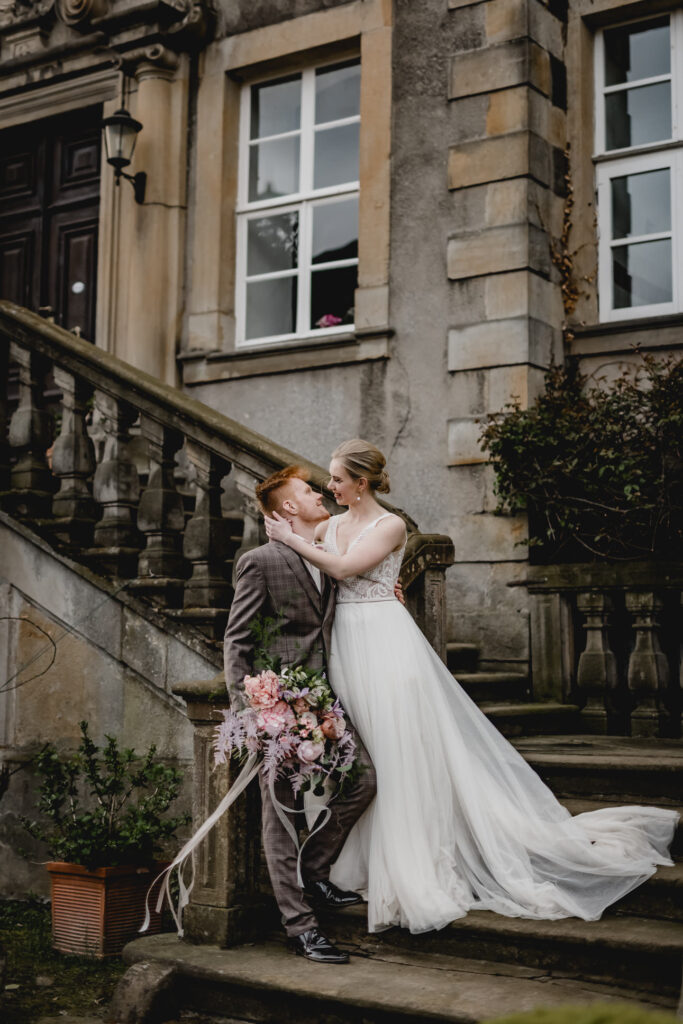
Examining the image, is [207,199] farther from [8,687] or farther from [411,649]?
[411,649]

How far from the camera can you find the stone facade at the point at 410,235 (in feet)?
24.3

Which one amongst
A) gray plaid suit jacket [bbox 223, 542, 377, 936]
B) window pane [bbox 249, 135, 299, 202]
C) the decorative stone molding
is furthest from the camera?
the decorative stone molding

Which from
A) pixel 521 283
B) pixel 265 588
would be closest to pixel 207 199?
pixel 521 283

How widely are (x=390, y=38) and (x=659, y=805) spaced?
18.0 ft

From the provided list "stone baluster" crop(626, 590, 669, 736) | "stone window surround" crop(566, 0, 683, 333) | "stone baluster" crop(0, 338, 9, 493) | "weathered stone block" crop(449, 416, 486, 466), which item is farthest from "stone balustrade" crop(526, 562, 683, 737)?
"stone baluster" crop(0, 338, 9, 493)

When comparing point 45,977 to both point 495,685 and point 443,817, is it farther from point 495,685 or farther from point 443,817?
point 495,685

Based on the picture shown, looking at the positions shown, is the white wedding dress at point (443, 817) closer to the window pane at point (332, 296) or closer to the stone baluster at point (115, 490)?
the stone baluster at point (115, 490)

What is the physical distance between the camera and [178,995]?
4355 mm

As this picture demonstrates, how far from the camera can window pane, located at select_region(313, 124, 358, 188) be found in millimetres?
8695

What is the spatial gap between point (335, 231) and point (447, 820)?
17.4 feet

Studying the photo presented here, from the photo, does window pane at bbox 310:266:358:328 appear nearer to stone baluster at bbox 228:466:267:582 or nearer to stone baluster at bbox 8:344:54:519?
stone baluster at bbox 8:344:54:519

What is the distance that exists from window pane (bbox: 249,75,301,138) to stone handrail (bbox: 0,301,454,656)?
3.23 meters

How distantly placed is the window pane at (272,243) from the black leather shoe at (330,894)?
542 centimetres

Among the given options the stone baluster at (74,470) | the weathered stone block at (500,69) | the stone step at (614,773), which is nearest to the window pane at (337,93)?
the weathered stone block at (500,69)
